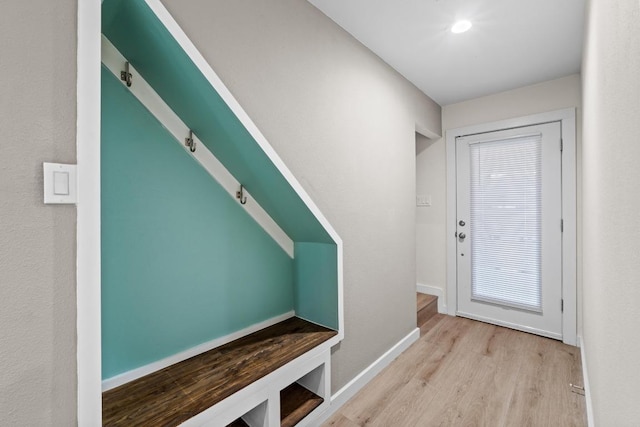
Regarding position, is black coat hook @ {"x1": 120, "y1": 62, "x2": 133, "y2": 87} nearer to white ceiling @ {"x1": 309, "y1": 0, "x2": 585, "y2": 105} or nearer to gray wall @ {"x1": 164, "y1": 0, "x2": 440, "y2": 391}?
gray wall @ {"x1": 164, "y1": 0, "x2": 440, "y2": 391}

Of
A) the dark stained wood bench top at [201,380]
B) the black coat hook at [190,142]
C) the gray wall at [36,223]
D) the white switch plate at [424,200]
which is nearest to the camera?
the gray wall at [36,223]

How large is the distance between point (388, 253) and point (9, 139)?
6.84 feet

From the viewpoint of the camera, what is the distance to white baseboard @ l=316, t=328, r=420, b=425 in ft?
5.64

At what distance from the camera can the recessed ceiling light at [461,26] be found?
5.90ft

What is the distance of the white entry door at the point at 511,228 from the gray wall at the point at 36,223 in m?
3.22

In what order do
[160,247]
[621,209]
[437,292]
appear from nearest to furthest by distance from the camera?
1. [621,209]
2. [160,247]
3. [437,292]

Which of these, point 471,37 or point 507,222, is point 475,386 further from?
point 471,37

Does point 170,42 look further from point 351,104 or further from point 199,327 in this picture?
point 199,327

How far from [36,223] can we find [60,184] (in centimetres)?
11

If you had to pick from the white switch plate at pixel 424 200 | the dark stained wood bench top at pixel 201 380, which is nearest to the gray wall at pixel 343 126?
the dark stained wood bench top at pixel 201 380

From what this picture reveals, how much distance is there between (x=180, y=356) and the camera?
4.56ft

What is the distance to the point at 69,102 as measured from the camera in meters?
0.78

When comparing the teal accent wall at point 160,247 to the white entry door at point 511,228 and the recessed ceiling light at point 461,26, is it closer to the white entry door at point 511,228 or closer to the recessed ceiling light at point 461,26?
the recessed ceiling light at point 461,26

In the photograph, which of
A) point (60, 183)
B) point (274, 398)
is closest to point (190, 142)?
point (60, 183)
